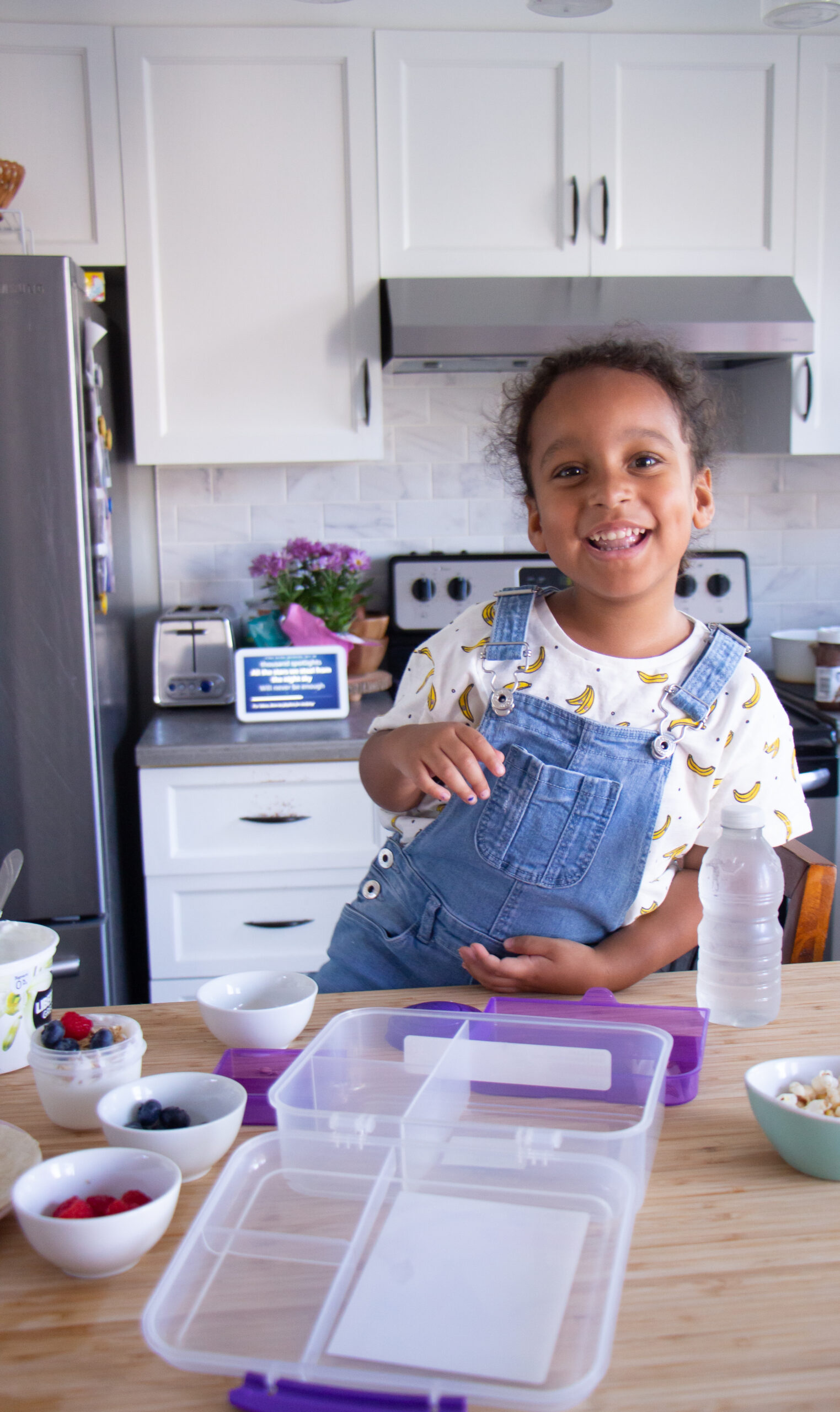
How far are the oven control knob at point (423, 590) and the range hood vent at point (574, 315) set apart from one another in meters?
0.53

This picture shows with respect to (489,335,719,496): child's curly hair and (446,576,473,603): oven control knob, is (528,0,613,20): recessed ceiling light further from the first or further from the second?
(446,576,473,603): oven control knob

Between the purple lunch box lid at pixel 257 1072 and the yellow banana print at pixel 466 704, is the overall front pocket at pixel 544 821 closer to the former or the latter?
the yellow banana print at pixel 466 704

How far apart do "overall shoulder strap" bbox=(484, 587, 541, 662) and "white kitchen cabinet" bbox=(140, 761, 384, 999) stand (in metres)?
1.08

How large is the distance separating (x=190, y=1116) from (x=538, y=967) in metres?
0.41

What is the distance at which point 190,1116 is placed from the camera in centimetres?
82

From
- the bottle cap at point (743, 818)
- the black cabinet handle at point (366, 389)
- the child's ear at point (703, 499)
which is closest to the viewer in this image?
the bottle cap at point (743, 818)

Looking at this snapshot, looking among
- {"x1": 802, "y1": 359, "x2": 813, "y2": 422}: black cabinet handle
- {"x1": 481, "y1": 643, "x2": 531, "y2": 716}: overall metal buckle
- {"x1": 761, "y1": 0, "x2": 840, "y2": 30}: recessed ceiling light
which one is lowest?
{"x1": 481, "y1": 643, "x2": 531, "y2": 716}: overall metal buckle

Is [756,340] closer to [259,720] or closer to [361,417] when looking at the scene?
[361,417]

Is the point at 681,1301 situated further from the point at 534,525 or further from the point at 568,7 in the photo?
the point at 568,7

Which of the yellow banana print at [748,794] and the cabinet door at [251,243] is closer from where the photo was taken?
the yellow banana print at [748,794]

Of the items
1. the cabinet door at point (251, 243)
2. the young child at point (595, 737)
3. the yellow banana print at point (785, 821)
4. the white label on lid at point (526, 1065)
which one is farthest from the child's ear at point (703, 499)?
the cabinet door at point (251, 243)

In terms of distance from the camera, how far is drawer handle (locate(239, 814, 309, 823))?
236 cm

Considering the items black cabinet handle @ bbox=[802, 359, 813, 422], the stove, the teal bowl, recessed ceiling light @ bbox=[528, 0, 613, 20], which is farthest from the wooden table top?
black cabinet handle @ bbox=[802, 359, 813, 422]

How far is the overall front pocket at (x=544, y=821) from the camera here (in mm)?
1220
